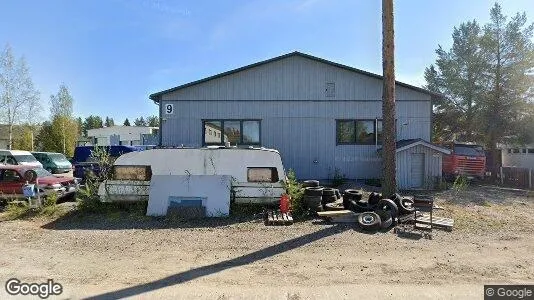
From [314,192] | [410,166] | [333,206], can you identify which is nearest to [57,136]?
[410,166]

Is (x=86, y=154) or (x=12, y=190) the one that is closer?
(x=12, y=190)

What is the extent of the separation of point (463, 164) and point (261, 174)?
13.2 m

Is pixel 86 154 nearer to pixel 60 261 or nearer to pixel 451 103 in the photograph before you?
pixel 60 261

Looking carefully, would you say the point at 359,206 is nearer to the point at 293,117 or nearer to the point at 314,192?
the point at 314,192

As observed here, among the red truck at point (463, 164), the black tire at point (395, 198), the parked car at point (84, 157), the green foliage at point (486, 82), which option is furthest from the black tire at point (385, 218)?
the green foliage at point (486, 82)

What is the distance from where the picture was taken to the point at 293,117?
1672cm

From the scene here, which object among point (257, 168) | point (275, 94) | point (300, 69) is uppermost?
point (300, 69)

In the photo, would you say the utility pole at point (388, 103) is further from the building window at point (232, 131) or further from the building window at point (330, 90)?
the building window at point (232, 131)

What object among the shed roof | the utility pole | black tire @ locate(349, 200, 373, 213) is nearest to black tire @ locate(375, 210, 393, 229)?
black tire @ locate(349, 200, 373, 213)

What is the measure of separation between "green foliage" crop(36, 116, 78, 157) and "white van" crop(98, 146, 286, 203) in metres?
36.1

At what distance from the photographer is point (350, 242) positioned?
7.15 meters

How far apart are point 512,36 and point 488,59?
2035 mm

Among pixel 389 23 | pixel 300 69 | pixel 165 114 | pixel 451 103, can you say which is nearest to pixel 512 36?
pixel 451 103

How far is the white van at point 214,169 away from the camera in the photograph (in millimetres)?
9844
